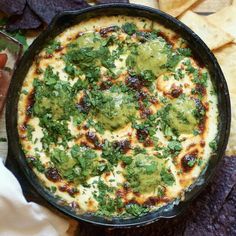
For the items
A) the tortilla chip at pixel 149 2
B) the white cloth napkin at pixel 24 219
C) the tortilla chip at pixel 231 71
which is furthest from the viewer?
the tortilla chip at pixel 149 2

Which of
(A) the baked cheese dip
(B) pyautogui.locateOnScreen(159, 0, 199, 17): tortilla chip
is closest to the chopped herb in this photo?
(A) the baked cheese dip

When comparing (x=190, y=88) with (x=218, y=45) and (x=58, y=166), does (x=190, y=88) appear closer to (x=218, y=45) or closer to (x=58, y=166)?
(x=218, y=45)

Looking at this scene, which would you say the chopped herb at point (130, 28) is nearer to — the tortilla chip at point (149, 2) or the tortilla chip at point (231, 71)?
the tortilla chip at point (149, 2)

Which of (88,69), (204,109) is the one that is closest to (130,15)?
(88,69)

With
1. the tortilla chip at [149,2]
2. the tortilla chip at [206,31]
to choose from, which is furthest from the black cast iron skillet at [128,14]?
the tortilla chip at [149,2]

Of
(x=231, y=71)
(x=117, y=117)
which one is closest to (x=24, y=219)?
(x=117, y=117)
